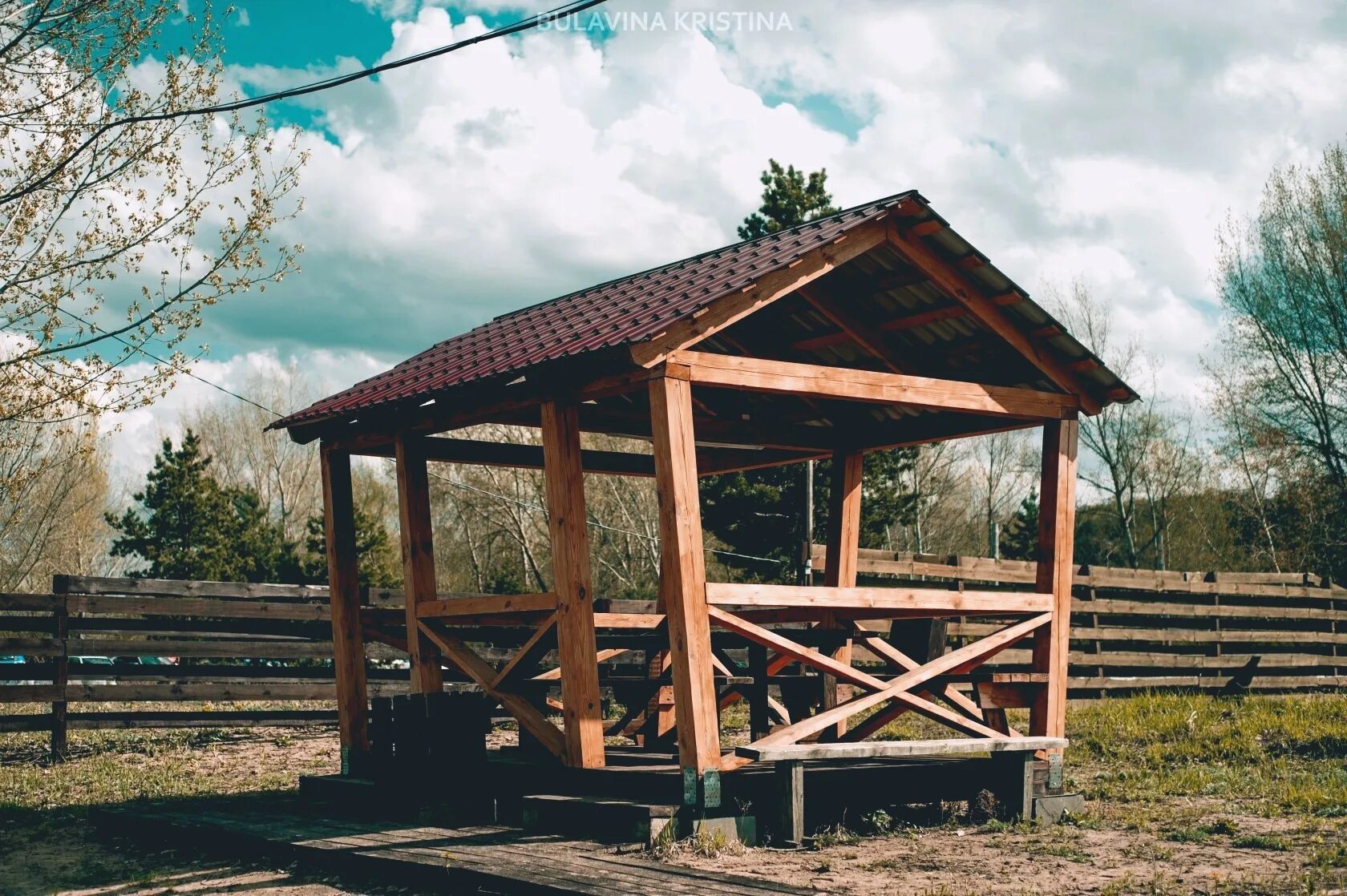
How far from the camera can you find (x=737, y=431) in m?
11.5

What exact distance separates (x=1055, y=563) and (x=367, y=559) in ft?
114

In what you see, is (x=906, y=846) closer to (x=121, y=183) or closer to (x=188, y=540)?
(x=121, y=183)

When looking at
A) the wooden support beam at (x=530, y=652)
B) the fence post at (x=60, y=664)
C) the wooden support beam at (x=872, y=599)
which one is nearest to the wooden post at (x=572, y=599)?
the wooden support beam at (x=530, y=652)

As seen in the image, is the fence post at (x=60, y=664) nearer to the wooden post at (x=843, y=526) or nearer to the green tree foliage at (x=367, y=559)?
the wooden post at (x=843, y=526)

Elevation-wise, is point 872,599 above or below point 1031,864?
above

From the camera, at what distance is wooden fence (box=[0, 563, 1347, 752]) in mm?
13453

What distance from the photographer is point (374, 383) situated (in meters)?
11.2

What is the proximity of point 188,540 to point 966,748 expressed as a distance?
3482 centimetres

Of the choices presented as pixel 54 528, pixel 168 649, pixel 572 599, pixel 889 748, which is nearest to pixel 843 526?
pixel 889 748

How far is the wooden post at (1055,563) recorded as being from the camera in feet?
32.3

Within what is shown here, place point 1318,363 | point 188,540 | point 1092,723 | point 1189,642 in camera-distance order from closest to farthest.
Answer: point 1092,723 < point 1189,642 < point 1318,363 < point 188,540

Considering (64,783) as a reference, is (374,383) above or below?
above

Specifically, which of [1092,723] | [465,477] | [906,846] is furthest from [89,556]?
[906,846]

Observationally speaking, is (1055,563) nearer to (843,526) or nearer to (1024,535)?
(843,526)
